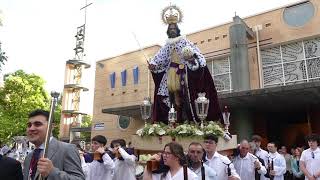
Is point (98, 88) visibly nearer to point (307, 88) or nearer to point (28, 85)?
point (28, 85)

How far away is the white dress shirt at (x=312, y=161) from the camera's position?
6727 millimetres

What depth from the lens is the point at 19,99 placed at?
30.9 m

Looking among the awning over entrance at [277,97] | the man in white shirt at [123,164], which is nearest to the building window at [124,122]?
the awning over entrance at [277,97]

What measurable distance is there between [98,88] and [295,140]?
14241 millimetres

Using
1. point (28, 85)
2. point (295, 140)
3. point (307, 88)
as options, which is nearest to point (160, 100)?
point (307, 88)

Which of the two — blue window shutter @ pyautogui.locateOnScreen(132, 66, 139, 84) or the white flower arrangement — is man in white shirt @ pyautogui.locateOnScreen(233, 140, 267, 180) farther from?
blue window shutter @ pyautogui.locateOnScreen(132, 66, 139, 84)

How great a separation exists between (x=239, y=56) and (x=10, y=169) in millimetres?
16465

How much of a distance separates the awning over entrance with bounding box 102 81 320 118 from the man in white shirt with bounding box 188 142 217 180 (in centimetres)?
956

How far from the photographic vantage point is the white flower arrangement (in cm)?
645

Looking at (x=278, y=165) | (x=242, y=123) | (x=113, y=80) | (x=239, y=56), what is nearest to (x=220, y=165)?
(x=278, y=165)

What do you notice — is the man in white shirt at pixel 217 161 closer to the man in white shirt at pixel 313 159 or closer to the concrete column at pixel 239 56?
the man in white shirt at pixel 313 159

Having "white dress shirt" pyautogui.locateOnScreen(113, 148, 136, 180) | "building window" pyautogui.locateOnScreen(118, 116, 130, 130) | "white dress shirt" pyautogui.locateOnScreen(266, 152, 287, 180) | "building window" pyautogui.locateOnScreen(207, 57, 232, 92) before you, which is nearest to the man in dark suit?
"white dress shirt" pyautogui.locateOnScreen(113, 148, 136, 180)

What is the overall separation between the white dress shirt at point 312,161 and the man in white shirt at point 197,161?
9.59ft

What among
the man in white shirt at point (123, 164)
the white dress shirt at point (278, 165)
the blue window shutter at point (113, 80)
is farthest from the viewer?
the blue window shutter at point (113, 80)
